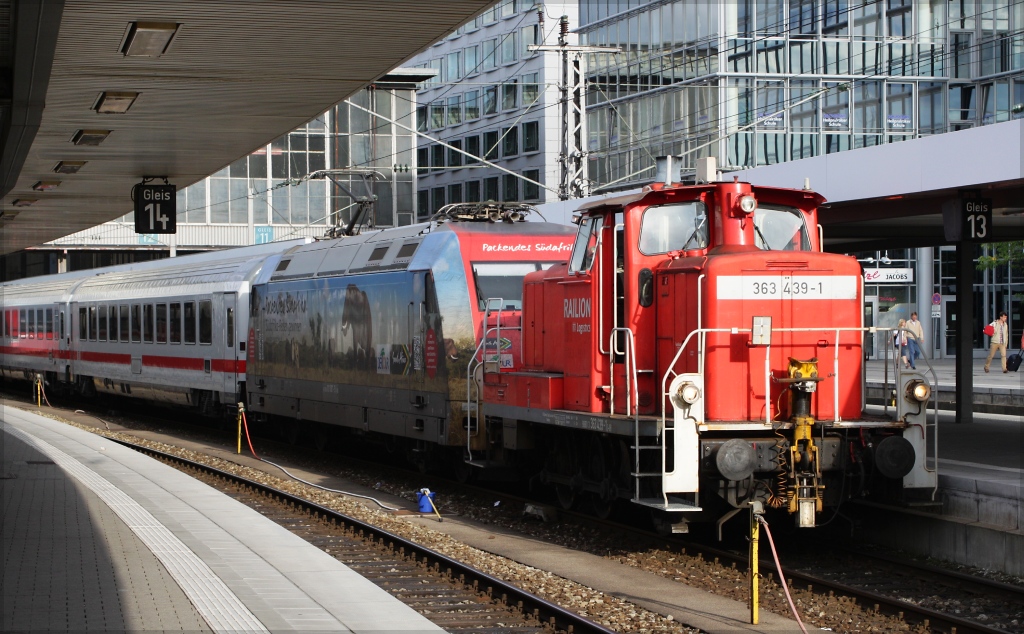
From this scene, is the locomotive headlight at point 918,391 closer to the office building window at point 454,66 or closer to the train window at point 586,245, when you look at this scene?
the train window at point 586,245

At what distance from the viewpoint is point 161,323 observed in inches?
1109

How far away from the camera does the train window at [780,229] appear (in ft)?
38.7

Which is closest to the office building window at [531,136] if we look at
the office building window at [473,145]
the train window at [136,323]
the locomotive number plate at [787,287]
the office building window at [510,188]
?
the office building window at [510,188]

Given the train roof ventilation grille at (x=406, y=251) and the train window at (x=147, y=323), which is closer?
the train roof ventilation grille at (x=406, y=251)

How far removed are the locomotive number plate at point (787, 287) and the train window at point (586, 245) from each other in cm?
157

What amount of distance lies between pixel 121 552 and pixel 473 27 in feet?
205

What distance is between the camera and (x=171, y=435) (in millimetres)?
27297

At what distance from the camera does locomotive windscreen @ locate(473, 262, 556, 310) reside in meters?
15.6

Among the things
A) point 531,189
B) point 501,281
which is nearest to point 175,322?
point 501,281

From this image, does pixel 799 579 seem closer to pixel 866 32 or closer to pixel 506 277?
pixel 506 277

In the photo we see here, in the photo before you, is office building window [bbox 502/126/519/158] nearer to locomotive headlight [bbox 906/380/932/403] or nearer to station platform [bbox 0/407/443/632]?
station platform [bbox 0/407/443/632]

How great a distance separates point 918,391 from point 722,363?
1.90 meters

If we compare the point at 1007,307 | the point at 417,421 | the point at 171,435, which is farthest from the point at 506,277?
the point at 1007,307

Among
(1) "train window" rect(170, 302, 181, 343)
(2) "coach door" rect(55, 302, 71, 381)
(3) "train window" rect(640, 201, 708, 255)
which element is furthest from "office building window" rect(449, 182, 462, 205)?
(3) "train window" rect(640, 201, 708, 255)
